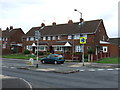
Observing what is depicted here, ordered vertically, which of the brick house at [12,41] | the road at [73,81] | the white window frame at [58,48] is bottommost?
the road at [73,81]

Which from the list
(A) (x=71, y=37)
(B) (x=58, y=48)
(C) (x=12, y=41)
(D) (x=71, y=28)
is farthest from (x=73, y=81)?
(C) (x=12, y=41)

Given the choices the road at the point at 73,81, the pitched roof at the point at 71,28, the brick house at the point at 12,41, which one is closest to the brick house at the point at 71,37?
the pitched roof at the point at 71,28

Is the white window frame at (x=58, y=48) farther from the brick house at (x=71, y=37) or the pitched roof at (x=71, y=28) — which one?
the pitched roof at (x=71, y=28)

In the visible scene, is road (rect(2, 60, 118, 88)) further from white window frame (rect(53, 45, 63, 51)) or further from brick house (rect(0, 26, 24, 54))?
brick house (rect(0, 26, 24, 54))

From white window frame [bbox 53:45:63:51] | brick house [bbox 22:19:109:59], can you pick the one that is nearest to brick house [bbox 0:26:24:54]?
brick house [bbox 22:19:109:59]

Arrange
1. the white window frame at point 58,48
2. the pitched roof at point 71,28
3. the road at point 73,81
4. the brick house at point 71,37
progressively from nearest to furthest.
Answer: the road at point 73,81 < the brick house at point 71,37 < the pitched roof at point 71,28 < the white window frame at point 58,48

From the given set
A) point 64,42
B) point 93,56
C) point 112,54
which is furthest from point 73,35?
point 93,56

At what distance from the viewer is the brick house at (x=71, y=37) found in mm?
38375

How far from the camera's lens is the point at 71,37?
136ft

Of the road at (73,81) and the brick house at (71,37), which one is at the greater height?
the brick house at (71,37)

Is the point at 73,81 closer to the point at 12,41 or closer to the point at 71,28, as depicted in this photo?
the point at 71,28

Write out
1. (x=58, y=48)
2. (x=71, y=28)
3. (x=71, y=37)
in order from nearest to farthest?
(x=71, y=37) → (x=58, y=48) → (x=71, y=28)

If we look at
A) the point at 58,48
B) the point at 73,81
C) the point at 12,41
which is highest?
the point at 12,41

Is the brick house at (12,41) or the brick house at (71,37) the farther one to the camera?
the brick house at (12,41)
